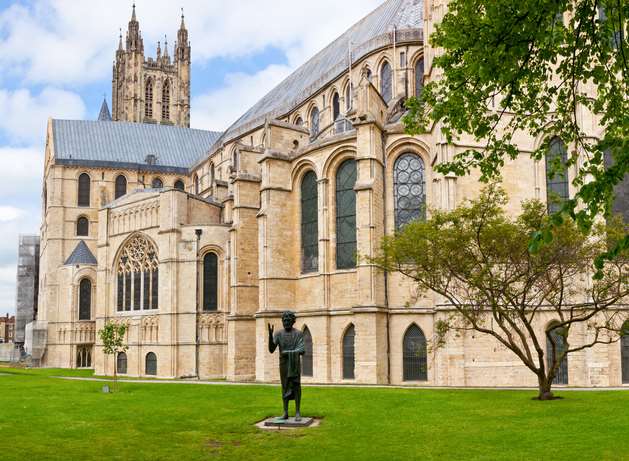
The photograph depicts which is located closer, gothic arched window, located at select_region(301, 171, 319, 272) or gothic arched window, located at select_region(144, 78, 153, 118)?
gothic arched window, located at select_region(301, 171, 319, 272)

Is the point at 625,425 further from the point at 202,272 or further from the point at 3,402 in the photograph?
the point at 202,272

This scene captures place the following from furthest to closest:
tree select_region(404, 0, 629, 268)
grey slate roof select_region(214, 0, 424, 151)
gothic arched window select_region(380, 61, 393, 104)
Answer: grey slate roof select_region(214, 0, 424, 151)
gothic arched window select_region(380, 61, 393, 104)
tree select_region(404, 0, 629, 268)

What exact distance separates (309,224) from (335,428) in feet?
63.5

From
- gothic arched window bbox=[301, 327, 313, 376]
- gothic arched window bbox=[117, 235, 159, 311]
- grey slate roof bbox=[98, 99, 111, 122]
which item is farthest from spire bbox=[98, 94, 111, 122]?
gothic arched window bbox=[301, 327, 313, 376]

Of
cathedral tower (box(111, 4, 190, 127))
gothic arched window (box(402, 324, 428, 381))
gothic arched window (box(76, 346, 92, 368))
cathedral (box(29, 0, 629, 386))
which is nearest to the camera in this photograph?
cathedral (box(29, 0, 629, 386))

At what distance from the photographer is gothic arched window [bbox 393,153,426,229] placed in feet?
104

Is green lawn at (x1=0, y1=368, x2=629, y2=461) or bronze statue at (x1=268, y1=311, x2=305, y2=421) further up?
bronze statue at (x1=268, y1=311, x2=305, y2=421)

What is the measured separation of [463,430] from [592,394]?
8818 mm

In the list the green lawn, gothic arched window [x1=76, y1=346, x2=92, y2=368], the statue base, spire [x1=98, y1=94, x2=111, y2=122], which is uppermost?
spire [x1=98, y1=94, x2=111, y2=122]

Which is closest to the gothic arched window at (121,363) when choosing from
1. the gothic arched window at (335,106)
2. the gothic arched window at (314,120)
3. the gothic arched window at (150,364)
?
the gothic arched window at (150,364)

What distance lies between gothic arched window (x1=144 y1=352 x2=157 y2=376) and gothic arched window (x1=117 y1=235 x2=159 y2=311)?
2995 millimetres

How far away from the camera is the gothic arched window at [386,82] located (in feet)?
126

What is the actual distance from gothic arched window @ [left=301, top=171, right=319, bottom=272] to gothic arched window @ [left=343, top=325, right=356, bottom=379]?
3.81 meters

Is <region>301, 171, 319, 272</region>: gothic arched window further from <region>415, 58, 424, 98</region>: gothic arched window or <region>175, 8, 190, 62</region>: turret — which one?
<region>175, 8, 190, 62</region>: turret
